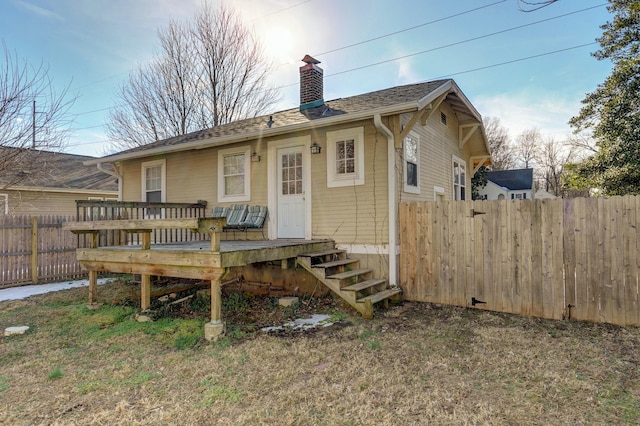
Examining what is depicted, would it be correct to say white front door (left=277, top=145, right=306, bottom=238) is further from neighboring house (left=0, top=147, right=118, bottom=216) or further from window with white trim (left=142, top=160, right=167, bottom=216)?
neighboring house (left=0, top=147, right=118, bottom=216)

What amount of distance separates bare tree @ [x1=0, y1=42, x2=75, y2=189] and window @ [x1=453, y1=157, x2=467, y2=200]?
352 inches

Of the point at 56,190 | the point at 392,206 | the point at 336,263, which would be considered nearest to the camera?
the point at 336,263

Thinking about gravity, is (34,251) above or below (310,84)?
below

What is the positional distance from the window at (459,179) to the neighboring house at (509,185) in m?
17.4

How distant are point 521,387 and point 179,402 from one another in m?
2.70

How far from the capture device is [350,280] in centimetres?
579

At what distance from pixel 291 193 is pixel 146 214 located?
432 centimetres

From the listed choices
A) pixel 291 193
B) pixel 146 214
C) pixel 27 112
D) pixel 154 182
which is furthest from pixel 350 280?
pixel 27 112

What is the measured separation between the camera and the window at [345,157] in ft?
20.5

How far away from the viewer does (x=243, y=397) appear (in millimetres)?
2793

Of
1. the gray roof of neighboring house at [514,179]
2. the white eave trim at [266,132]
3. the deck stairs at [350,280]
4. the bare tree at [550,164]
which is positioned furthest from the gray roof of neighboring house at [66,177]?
the bare tree at [550,164]

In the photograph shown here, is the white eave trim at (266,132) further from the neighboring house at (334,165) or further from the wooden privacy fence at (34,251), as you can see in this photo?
the wooden privacy fence at (34,251)

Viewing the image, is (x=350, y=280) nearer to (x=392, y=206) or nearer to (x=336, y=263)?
(x=336, y=263)

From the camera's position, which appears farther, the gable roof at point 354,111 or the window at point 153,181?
the window at point 153,181
